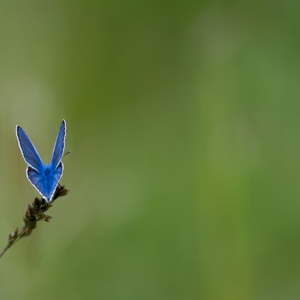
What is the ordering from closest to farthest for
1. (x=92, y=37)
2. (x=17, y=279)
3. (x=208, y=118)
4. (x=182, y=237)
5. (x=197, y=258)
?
(x=17, y=279), (x=208, y=118), (x=197, y=258), (x=182, y=237), (x=92, y=37)

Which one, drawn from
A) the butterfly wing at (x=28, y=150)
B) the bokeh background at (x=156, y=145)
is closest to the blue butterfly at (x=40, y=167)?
the butterfly wing at (x=28, y=150)

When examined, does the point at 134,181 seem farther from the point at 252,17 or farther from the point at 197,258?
the point at 252,17

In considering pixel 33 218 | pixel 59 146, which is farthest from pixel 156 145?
pixel 33 218

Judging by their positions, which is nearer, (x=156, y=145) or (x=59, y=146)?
(x=59, y=146)

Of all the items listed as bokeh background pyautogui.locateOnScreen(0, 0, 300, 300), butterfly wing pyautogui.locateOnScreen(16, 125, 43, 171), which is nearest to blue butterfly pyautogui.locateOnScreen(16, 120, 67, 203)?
butterfly wing pyautogui.locateOnScreen(16, 125, 43, 171)

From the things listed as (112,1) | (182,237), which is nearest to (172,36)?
(112,1)

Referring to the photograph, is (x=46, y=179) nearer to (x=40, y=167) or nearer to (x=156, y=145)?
(x=40, y=167)

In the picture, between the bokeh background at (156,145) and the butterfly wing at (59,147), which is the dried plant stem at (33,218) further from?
the bokeh background at (156,145)
